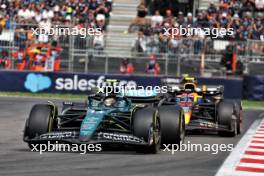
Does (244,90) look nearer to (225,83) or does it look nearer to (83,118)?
(225,83)

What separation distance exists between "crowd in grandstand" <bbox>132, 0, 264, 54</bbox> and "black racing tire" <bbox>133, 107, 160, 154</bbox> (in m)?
16.7

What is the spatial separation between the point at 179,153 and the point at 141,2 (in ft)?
75.5

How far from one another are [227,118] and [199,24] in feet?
52.5

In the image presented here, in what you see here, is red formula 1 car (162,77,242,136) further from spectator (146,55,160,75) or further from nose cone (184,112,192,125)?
spectator (146,55,160,75)

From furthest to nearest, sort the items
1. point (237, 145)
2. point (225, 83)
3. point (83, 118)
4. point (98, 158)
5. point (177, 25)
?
point (177, 25) → point (225, 83) → point (237, 145) → point (83, 118) → point (98, 158)

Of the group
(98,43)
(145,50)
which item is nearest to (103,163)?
(145,50)

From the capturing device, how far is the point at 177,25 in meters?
31.4

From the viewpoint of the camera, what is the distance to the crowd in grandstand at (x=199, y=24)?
96.2 feet

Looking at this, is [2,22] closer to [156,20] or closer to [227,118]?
[156,20]

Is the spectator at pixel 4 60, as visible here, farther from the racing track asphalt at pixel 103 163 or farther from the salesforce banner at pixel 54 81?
the racing track asphalt at pixel 103 163

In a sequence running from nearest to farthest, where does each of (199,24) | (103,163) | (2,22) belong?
1. (103,163)
2. (199,24)
3. (2,22)

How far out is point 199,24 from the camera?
31797 mm

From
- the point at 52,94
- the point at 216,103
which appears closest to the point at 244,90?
the point at 52,94

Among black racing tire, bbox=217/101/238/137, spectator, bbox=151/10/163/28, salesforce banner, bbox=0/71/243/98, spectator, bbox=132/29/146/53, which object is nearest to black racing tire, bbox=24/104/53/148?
black racing tire, bbox=217/101/238/137
